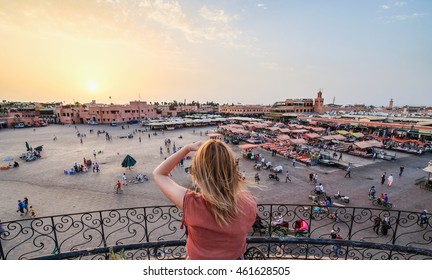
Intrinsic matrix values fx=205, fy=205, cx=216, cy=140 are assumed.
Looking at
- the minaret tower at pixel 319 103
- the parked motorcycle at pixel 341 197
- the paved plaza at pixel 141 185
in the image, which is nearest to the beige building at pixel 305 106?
the minaret tower at pixel 319 103

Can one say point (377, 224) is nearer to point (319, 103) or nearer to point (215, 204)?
point (215, 204)

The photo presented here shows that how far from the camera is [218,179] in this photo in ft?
4.90

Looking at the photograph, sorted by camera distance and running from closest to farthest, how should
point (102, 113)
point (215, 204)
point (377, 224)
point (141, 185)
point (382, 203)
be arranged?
point (215, 204)
point (377, 224)
point (382, 203)
point (141, 185)
point (102, 113)

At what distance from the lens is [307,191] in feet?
45.2

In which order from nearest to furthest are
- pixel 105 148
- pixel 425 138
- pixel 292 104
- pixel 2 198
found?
pixel 2 198 < pixel 105 148 < pixel 425 138 < pixel 292 104

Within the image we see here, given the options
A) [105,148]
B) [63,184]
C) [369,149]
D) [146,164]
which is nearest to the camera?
[63,184]

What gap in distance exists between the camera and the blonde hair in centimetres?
147

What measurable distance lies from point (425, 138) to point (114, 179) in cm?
4192

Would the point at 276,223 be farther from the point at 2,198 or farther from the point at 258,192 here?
the point at 2,198

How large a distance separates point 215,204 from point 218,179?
18 centimetres

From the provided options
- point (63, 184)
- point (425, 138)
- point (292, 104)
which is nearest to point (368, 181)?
point (63, 184)

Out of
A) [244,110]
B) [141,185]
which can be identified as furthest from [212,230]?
[244,110]

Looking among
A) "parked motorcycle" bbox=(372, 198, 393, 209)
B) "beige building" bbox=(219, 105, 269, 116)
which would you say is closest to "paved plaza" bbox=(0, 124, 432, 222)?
"parked motorcycle" bbox=(372, 198, 393, 209)
